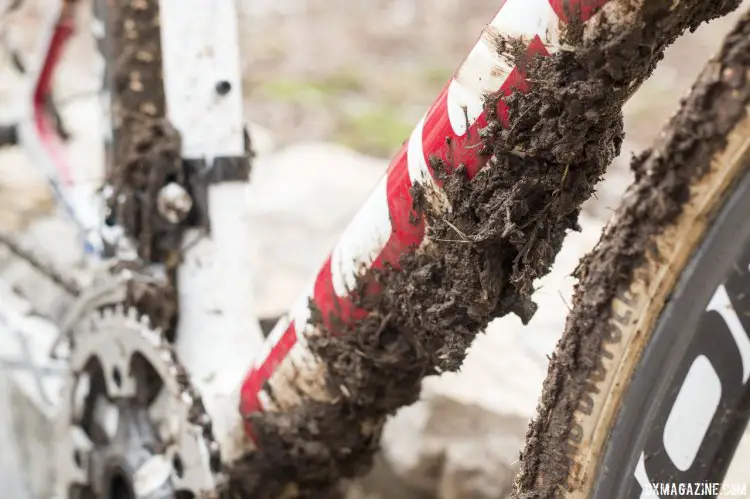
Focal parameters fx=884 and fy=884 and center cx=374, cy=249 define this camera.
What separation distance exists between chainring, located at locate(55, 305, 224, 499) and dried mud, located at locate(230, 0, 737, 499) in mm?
129

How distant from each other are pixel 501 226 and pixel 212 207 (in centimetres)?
55

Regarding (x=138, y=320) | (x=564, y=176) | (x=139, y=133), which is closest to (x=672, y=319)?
(x=564, y=176)

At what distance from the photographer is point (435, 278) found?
2.35ft

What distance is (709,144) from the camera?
50cm

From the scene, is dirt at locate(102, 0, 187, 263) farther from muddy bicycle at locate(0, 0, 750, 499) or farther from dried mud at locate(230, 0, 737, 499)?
dried mud at locate(230, 0, 737, 499)

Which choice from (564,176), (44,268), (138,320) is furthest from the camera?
(44,268)

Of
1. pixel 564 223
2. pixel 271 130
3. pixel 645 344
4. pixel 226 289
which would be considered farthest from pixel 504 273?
pixel 271 130

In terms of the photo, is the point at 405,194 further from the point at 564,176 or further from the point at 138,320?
the point at 138,320

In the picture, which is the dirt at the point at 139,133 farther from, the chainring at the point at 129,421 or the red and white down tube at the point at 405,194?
the red and white down tube at the point at 405,194

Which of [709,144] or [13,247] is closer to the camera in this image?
[709,144]

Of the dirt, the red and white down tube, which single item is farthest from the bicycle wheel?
the dirt

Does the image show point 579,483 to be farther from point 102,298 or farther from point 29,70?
point 29,70

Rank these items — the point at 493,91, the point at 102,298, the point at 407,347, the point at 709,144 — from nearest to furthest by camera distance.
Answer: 1. the point at 709,144
2. the point at 493,91
3. the point at 407,347
4. the point at 102,298

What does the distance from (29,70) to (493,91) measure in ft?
4.39
